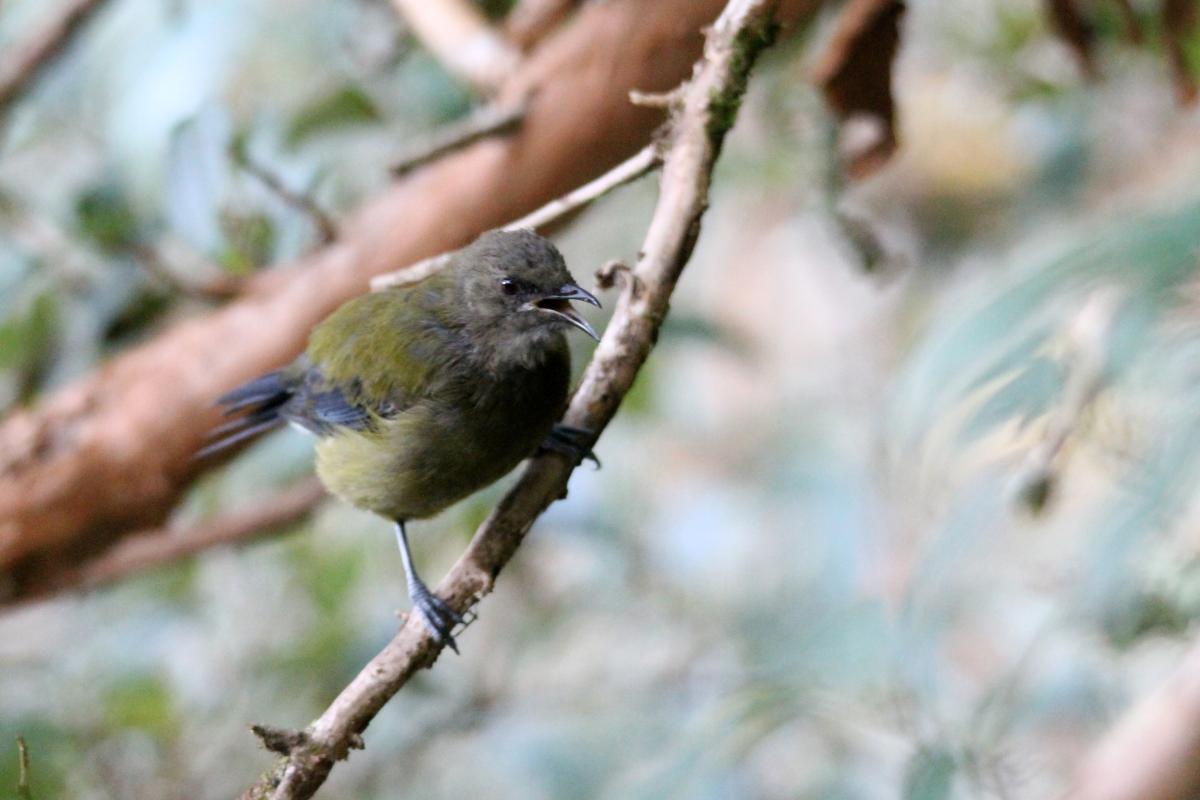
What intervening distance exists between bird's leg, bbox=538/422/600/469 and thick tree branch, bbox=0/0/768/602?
0.82 meters

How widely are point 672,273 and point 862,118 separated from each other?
0.86 metres

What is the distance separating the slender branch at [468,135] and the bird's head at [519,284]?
0.21 metres

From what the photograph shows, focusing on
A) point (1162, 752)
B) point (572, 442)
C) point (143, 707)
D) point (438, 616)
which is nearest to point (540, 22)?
point (572, 442)

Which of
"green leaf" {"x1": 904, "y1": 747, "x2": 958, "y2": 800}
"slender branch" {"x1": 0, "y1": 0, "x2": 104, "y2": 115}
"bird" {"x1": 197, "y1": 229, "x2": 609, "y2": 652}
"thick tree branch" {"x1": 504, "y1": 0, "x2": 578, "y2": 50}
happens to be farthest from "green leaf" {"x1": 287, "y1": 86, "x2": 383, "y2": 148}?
"green leaf" {"x1": 904, "y1": 747, "x2": 958, "y2": 800}

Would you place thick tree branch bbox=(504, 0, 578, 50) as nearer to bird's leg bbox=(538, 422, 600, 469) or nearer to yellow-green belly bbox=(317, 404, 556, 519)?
yellow-green belly bbox=(317, 404, 556, 519)

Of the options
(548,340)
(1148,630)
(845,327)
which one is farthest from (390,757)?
(845,327)

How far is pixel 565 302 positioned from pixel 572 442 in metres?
0.53

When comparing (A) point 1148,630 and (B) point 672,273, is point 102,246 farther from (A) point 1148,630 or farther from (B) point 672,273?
(A) point 1148,630

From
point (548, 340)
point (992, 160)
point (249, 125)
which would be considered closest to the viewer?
point (548, 340)

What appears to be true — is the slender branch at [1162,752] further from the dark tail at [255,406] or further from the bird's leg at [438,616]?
the dark tail at [255,406]

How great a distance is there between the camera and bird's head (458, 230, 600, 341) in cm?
249

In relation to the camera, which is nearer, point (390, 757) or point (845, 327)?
point (390, 757)

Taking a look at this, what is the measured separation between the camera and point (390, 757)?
3484 mm

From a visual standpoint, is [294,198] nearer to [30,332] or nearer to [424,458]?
[424,458]
